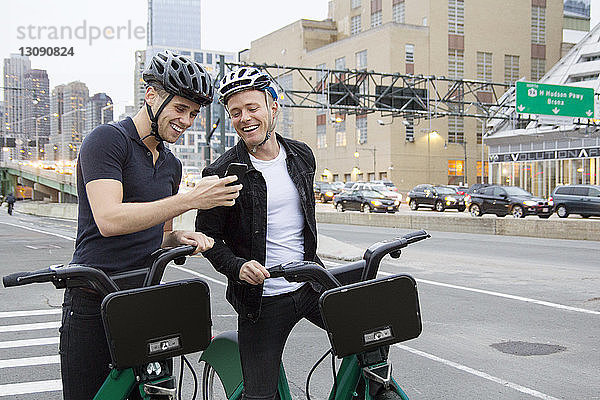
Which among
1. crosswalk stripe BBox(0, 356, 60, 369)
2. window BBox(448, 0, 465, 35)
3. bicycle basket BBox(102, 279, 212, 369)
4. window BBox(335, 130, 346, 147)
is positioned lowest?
crosswalk stripe BBox(0, 356, 60, 369)

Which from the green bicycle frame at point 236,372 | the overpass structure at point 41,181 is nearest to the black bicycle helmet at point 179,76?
the green bicycle frame at point 236,372

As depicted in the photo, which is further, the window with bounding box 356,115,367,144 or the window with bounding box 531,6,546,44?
the window with bounding box 531,6,546,44

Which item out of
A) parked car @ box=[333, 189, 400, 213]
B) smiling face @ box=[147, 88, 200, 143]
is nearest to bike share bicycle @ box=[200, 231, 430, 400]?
smiling face @ box=[147, 88, 200, 143]

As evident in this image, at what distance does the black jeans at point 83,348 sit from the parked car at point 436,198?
41.8 metres

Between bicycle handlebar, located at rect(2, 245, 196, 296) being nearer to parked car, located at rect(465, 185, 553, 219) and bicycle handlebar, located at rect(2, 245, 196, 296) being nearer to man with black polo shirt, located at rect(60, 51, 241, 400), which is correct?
man with black polo shirt, located at rect(60, 51, 241, 400)

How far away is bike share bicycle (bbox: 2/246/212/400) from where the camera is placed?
95.3 inches

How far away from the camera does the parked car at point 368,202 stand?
129 feet

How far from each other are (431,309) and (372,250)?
Result: 6623mm

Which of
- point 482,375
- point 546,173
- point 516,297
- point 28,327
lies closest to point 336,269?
point 482,375

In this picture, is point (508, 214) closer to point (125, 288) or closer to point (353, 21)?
point (125, 288)

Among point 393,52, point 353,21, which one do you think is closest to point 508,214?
point 393,52

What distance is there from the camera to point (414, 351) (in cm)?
684

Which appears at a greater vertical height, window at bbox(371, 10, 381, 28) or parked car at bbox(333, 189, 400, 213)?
window at bbox(371, 10, 381, 28)

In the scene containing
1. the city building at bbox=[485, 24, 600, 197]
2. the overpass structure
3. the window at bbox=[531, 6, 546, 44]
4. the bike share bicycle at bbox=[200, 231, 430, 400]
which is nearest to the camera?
the bike share bicycle at bbox=[200, 231, 430, 400]
